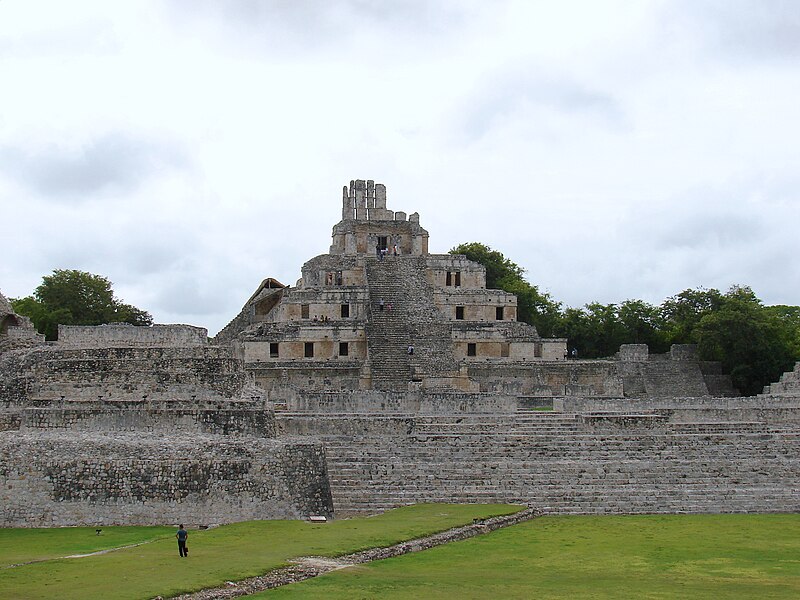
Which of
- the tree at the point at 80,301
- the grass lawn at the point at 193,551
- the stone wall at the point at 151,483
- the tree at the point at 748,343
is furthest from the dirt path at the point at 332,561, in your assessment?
the tree at the point at 80,301

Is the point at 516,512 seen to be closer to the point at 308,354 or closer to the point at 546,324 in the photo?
the point at 308,354

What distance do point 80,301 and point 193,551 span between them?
4315 centimetres

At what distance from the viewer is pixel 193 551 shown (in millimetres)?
21156

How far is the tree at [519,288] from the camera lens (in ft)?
205

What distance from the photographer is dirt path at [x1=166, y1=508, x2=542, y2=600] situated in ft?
57.8

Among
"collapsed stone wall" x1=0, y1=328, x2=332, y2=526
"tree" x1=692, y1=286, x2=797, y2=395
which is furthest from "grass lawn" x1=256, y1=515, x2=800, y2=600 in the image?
"tree" x1=692, y1=286, x2=797, y2=395

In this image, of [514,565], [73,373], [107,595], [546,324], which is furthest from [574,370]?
[107,595]

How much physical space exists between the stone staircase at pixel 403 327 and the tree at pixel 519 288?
12.8 meters

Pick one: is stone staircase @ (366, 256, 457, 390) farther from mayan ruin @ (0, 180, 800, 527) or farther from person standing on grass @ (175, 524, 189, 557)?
person standing on grass @ (175, 524, 189, 557)

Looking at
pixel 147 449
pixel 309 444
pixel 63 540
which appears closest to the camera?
pixel 63 540

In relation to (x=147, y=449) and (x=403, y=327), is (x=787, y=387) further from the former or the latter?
(x=147, y=449)

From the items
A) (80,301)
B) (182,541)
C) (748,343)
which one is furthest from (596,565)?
(80,301)

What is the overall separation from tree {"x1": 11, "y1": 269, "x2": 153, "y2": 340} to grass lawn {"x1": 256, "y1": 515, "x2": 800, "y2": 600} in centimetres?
3976

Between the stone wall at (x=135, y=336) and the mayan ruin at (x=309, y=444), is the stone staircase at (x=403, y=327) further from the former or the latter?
the stone wall at (x=135, y=336)
